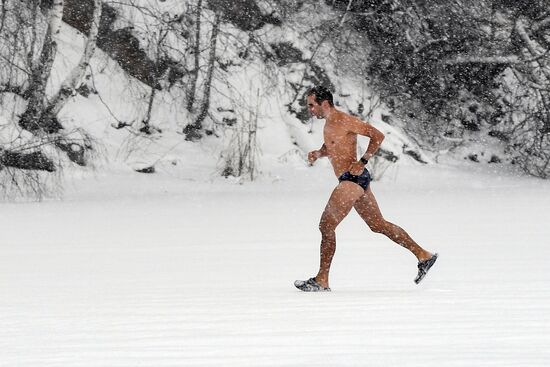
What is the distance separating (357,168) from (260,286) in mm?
1345

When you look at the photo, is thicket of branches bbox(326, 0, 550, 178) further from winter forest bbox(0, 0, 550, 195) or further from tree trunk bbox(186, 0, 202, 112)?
tree trunk bbox(186, 0, 202, 112)

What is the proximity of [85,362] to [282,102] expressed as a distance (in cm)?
2102

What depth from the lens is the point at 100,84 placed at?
82.8ft

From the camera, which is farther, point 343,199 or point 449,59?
point 449,59

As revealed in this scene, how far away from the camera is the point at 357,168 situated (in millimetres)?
8594

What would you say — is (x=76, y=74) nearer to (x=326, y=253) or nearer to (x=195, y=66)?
(x=195, y=66)

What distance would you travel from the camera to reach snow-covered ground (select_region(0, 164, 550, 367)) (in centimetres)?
614

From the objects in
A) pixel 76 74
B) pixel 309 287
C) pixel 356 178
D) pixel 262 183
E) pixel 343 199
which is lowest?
pixel 262 183

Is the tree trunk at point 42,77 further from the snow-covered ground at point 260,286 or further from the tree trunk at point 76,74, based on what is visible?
the snow-covered ground at point 260,286

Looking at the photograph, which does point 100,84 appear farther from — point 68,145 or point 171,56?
point 68,145

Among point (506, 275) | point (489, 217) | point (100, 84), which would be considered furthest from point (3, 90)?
point (506, 275)

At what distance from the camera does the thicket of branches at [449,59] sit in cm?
2723

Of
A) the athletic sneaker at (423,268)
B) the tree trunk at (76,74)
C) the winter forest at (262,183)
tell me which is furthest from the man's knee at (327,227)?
the tree trunk at (76,74)

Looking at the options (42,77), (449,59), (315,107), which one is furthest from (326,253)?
(449,59)
